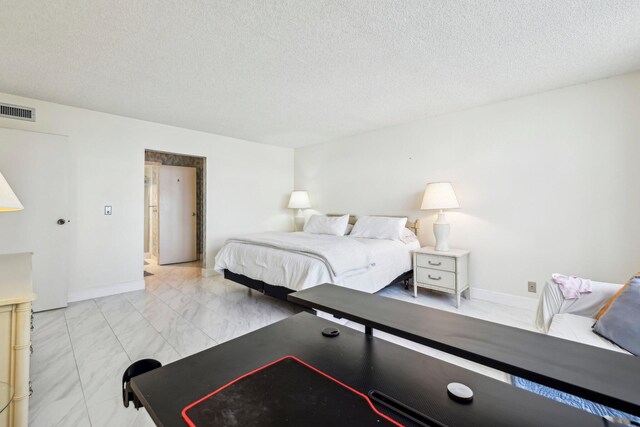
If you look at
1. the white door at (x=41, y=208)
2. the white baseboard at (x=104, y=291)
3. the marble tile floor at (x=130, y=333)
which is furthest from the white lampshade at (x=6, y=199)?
the white baseboard at (x=104, y=291)

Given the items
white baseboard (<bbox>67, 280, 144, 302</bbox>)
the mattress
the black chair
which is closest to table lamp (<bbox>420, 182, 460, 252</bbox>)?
the mattress

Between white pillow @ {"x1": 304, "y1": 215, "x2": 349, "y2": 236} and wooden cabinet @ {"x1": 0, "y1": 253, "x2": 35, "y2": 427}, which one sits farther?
white pillow @ {"x1": 304, "y1": 215, "x2": 349, "y2": 236}

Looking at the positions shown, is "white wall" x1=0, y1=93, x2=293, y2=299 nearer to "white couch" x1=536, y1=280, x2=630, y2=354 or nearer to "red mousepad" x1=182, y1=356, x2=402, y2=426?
"red mousepad" x1=182, y1=356, x2=402, y2=426

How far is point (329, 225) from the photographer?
14.5 feet

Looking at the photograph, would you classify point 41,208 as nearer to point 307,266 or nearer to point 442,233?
point 307,266

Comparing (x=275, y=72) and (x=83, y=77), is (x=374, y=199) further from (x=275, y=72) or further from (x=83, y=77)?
(x=83, y=77)

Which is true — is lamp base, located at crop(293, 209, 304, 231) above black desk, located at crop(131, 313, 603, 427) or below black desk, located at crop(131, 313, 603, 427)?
above

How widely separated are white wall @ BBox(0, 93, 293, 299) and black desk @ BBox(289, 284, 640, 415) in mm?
3807

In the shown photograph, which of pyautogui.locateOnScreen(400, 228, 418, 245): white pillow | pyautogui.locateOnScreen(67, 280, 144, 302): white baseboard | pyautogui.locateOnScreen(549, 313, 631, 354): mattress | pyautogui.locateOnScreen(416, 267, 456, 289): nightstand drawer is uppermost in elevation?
pyautogui.locateOnScreen(400, 228, 418, 245): white pillow

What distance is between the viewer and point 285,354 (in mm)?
886

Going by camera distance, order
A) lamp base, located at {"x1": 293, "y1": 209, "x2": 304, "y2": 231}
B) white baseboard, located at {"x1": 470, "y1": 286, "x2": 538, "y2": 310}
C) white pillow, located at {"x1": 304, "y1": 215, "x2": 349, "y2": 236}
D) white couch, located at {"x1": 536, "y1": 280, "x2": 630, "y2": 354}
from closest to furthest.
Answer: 1. white couch, located at {"x1": 536, "y1": 280, "x2": 630, "y2": 354}
2. white baseboard, located at {"x1": 470, "y1": 286, "x2": 538, "y2": 310}
3. white pillow, located at {"x1": 304, "y1": 215, "x2": 349, "y2": 236}
4. lamp base, located at {"x1": 293, "y1": 209, "x2": 304, "y2": 231}

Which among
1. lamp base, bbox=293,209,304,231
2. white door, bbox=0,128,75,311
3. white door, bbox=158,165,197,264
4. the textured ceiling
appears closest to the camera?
the textured ceiling

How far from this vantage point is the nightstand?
3248 millimetres

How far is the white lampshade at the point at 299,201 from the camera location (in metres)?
5.29
